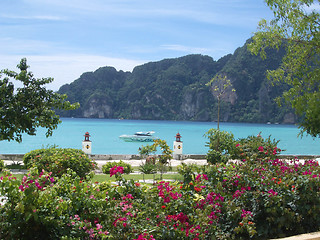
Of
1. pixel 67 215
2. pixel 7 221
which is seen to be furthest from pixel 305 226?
pixel 7 221

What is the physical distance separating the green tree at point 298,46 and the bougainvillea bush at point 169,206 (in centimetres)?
514

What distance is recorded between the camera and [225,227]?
4.46 meters

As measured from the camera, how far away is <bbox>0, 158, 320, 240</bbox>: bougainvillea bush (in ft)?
10.8

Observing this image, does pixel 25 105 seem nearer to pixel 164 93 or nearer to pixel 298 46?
pixel 298 46

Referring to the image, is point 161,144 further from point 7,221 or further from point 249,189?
point 7,221

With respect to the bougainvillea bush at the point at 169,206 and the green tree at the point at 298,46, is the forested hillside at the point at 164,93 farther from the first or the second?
the bougainvillea bush at the point at 169,206

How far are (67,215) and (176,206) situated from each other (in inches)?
62.3

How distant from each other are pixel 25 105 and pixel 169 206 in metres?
5.79

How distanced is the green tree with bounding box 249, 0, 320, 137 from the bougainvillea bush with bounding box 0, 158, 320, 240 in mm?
5140

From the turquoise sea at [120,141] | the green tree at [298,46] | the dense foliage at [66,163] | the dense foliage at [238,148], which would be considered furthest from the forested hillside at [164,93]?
the dense foliage at [66,163]

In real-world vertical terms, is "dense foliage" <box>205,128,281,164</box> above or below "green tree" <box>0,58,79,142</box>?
below

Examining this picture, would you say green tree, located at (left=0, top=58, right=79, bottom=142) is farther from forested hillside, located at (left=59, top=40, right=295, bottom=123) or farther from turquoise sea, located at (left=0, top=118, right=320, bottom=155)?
forested hillside, located at (left=59, top=40, right=295, bottom=123)

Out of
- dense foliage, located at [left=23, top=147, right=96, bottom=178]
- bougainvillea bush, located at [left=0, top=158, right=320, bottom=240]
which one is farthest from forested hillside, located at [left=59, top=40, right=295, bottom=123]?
bougainvillea bush, located at [left=0, top=158, right=320, bottom=240]

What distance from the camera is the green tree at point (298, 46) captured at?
10.3 meters
